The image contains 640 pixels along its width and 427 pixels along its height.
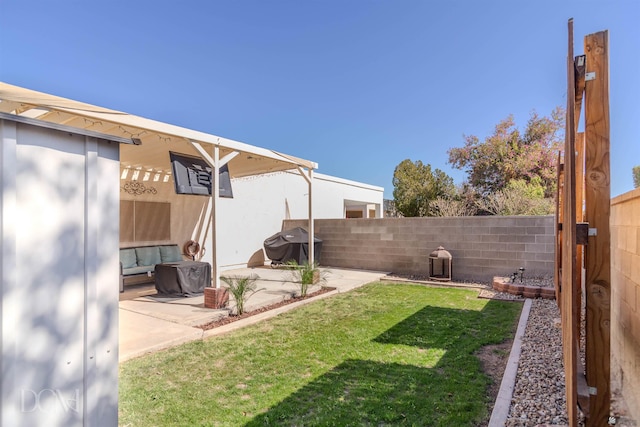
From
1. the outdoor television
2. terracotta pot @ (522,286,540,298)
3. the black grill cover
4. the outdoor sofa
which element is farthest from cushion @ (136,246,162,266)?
terracotta pot @ (522,286,540,298)

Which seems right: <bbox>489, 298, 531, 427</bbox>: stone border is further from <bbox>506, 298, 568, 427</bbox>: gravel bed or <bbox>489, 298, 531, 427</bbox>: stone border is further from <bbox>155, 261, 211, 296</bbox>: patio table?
<bbox>155, 261, 211, 296</bbox>: patio table

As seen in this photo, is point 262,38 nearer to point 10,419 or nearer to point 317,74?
point 317,74

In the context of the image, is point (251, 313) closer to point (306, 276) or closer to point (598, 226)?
point (306, 276)

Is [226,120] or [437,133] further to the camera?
[437,133]

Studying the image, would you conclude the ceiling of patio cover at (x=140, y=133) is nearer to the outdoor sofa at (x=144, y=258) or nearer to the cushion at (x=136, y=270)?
the outdoor sofa at (x=144, y=258)

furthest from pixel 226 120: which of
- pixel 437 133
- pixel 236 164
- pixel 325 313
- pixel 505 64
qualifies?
pixel 325 313

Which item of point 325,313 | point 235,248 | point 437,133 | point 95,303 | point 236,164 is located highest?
point 437,133

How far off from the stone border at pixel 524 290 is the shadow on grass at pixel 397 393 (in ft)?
9.71

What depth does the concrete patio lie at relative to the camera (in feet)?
13.8

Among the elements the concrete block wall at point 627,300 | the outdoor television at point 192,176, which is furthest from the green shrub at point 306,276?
the concrete block wall at point 627,300

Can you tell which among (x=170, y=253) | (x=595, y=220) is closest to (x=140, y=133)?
(x=170, y=253)

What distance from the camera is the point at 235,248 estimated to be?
1110cm

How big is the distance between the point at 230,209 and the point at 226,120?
288 inches

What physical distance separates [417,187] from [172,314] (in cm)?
1461
